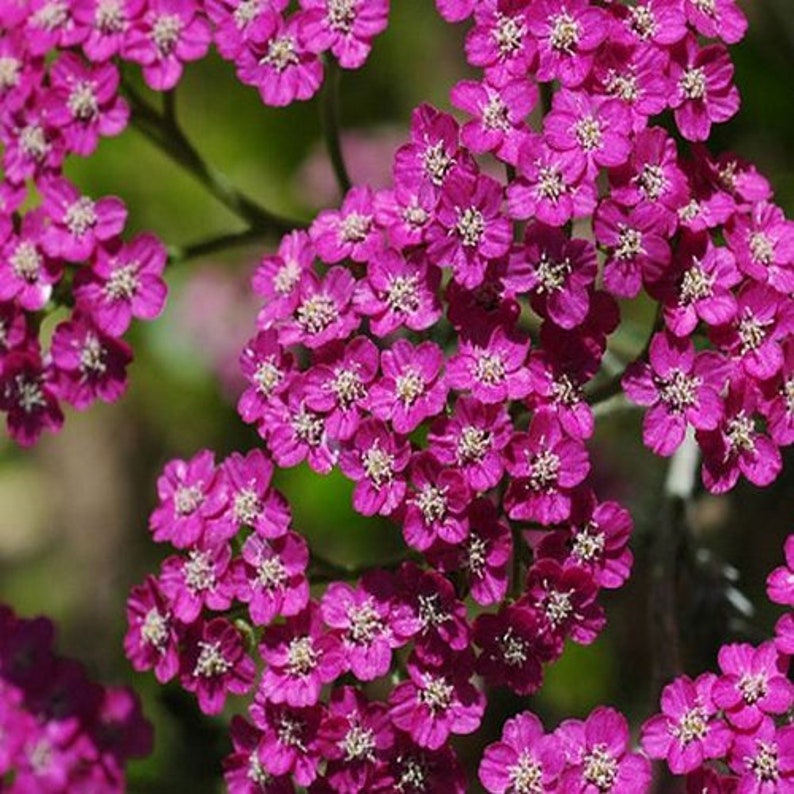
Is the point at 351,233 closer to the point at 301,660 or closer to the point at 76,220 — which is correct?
the point at 76,220

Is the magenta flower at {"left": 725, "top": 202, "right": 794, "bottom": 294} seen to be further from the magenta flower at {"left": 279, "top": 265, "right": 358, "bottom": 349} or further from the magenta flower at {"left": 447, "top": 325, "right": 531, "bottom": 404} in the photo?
the magenta flower at {"left": 279, "top": 265, "right": 358, "bottom": 349}

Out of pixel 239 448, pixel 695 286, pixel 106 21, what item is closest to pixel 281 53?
pixel 106 21

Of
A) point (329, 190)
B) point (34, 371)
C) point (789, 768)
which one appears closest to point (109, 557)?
point (329, 190)

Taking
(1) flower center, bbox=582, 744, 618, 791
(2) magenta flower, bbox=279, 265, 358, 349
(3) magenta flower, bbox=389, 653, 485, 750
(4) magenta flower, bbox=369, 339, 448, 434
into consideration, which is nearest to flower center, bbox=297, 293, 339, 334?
(2) magenta flower, bbox=279, 265, 358, 349

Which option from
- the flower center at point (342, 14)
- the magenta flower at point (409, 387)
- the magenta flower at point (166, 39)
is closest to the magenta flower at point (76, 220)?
the magenta flower at point (166, 39)

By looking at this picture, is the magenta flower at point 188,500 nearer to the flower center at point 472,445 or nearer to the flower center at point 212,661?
the flower center at point 212,661
